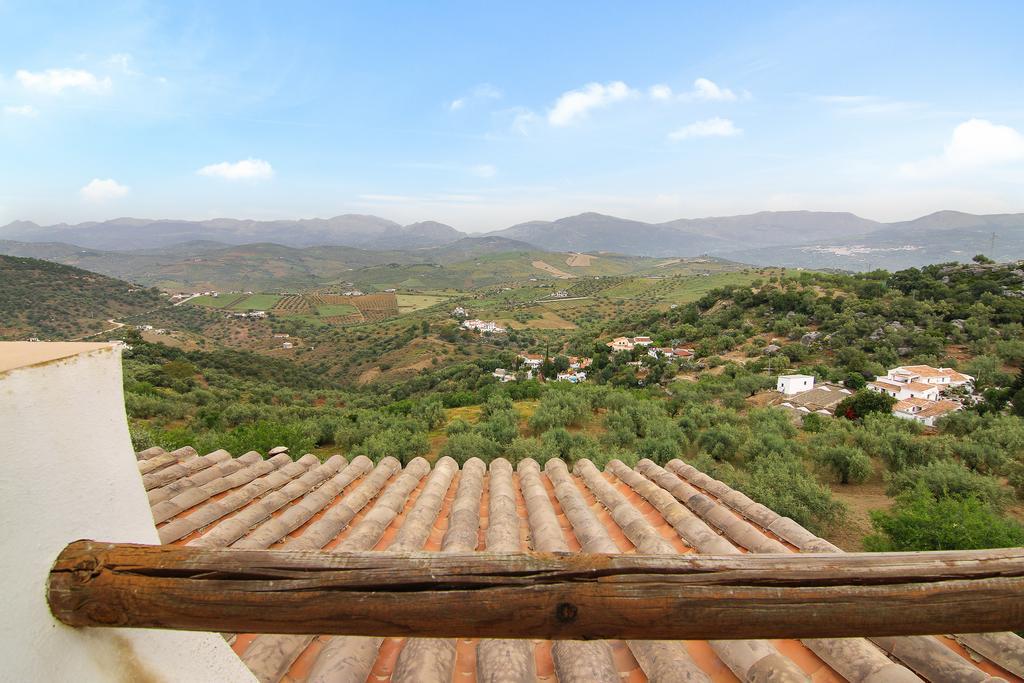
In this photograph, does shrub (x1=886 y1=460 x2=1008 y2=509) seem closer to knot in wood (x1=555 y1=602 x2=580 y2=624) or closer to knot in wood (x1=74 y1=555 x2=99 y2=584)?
knot in wood (x1=555 y1=602 x2=580 y2=624)

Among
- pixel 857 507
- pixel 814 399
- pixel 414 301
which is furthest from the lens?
pixel 414 301

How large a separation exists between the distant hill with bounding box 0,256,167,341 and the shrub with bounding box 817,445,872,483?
70.1 metres

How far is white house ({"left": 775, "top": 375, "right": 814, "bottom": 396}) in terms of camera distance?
26.2m

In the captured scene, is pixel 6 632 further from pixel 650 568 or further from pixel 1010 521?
pixel 1010 521

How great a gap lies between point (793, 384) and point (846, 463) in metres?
16.1

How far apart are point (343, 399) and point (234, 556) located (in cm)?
3433

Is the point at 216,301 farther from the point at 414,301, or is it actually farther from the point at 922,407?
the point at 922,407

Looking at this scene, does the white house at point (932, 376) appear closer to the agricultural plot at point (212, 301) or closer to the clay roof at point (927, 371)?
the clay roof at point (927, 371)

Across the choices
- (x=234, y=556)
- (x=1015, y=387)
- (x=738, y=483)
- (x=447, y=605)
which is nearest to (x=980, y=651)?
(x=447, y=605)

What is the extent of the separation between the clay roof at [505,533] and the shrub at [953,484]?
27.8 ft

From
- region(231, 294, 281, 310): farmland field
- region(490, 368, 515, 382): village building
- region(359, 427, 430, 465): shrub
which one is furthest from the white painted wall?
region(231, 294, 281, 310): farmland field

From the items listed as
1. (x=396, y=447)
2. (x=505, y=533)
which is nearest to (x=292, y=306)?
(x=396, y=447)

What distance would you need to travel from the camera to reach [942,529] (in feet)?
24.3

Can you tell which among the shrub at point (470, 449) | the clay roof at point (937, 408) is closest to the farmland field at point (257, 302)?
the shrub at point (470, 449)
